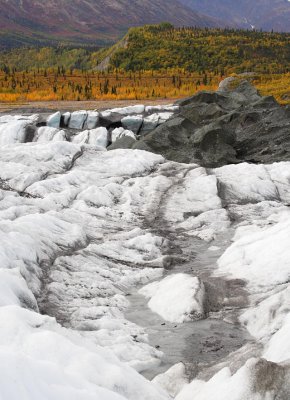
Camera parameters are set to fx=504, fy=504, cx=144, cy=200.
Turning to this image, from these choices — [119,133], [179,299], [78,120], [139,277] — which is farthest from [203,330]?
[78,120]

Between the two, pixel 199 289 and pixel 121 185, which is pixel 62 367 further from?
pixel 121 185

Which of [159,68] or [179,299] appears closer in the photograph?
[179,299]

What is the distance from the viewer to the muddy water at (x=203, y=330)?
6553mm

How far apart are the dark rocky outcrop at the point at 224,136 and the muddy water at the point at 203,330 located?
411 inches

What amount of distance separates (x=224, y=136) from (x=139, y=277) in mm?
11589

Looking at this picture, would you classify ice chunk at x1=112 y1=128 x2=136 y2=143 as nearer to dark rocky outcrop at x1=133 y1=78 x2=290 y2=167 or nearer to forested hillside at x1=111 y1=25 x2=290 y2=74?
dark rocky outcrop at x1=133 y1=78 x2=290 y2=167

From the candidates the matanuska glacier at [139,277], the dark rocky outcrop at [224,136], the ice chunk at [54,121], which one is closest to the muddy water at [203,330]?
the matanuska glacier at [139,277]

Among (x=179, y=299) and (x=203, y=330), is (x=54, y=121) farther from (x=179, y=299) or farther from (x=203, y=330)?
(x=203, y=330)

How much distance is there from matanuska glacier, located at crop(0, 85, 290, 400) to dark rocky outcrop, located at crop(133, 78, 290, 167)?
215 cm

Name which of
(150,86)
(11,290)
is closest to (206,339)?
(11,290)

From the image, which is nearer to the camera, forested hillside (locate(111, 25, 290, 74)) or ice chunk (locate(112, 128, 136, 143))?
ice chunk (locate(112, 128, 136, 143))

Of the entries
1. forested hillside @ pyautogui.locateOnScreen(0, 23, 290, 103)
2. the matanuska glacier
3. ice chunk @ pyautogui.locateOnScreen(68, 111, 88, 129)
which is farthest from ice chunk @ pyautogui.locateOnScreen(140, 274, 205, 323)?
forested hillside @ pyautogui.locateOnScreen(0, 23, 290, 103)

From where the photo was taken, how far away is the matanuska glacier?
492cm

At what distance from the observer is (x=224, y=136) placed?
19641 millimetres
